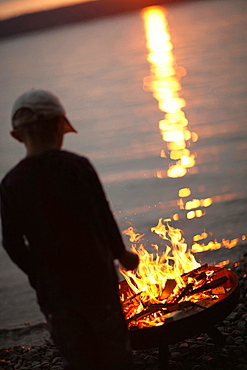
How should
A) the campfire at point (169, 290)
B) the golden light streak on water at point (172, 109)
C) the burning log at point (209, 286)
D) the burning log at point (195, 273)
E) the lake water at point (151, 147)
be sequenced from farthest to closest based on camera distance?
the golden light streak on water at point (172, 109), the lake water at point (151, 147), the burning log at point (195, 273), the burning log at point (209, 286), the campfire at point (169, 290)

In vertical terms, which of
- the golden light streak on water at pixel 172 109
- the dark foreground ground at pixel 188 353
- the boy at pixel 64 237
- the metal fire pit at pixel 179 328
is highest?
the golden light streak on water at pixel 172 109

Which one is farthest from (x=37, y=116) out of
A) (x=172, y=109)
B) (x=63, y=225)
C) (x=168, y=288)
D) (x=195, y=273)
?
(x=172, y=109)

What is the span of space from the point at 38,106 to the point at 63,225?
1.88 feet

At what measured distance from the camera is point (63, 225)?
8.84 ft

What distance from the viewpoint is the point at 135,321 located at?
150 inches

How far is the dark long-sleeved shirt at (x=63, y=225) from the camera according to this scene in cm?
267

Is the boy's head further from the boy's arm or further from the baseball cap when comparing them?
the boy's arm

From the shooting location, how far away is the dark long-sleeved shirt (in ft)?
8.77

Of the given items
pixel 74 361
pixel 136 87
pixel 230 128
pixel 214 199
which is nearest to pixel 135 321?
pixel 74 361

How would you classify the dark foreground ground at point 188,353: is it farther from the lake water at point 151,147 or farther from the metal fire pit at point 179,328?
the lake water at point 151,147

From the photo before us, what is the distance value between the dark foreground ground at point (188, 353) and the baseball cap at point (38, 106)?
2194 millimetres

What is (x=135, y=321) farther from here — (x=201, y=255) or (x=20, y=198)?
(x=201, y=255)

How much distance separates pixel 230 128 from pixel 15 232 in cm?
1073

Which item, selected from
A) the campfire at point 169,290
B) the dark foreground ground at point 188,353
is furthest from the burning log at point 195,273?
the dark foreground ground at point 188,353
